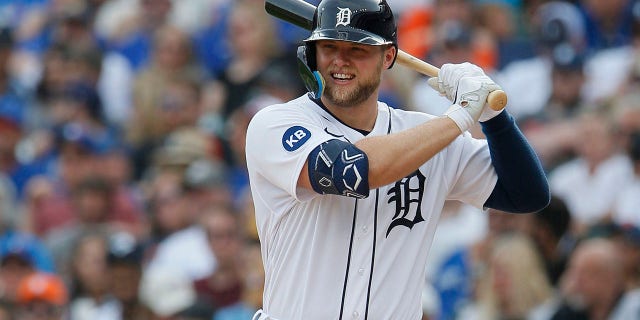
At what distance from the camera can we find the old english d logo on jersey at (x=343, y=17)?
4.02 m

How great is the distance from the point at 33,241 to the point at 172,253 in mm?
1054

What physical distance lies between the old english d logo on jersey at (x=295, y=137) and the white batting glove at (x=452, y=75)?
480 mm

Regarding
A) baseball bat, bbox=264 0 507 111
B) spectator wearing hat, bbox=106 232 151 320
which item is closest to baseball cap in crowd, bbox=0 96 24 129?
spectator wearing hat, bbox=106 232 151 320

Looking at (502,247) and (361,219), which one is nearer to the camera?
(361,219)

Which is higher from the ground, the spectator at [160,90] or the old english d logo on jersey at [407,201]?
the old english d logo on jersey at [407,201]

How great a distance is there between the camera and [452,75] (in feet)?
13.5

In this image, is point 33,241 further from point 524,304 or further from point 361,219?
point 361,219

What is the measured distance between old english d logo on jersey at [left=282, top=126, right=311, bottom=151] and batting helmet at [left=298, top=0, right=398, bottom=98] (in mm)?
154

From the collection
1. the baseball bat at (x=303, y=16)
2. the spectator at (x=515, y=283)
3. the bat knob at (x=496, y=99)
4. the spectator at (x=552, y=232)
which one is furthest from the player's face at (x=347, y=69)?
the spectator at (x=552, y=232)

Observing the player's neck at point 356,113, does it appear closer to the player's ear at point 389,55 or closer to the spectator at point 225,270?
the player's ear at point 389,55

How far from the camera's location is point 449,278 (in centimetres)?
699

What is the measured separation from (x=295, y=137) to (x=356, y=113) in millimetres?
294

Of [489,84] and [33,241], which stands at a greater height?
[489,84]

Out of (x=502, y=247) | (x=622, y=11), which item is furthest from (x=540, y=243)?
(x=622, y=11)
